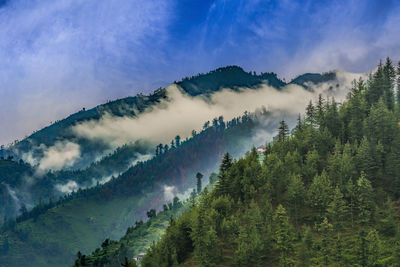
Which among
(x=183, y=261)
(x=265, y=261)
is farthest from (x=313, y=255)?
(x=183, y=261)

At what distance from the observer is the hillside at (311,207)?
102 metres

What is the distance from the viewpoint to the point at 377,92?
172 metres

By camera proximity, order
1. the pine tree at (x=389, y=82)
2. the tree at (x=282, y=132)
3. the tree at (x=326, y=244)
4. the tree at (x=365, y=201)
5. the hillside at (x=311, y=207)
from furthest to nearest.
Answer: the tree at (x=282, y=132), the pine tree at (x=389, y=82), the tree at (x=365, y=201), the hillside at (x=311, y=207), the tree at (x=326, y=244)

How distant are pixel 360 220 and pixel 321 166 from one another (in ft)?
124

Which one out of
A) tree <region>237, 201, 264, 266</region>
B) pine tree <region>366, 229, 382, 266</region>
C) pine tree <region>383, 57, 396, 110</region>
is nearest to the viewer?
pine tree <region>366, 229, 382, 266</region>

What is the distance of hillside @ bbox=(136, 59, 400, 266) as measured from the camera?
334ft

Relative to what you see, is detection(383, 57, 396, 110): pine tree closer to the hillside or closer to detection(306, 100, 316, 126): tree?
the hillside

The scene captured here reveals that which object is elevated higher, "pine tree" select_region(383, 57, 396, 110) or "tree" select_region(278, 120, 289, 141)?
"pine tree" select_region(383, 57, 396, 110)

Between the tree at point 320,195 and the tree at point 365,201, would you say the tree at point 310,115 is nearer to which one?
the tree at point 320,195

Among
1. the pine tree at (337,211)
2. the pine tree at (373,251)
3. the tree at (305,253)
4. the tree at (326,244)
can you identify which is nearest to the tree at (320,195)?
the pine tree at (337,211)

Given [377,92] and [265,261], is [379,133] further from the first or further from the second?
[265,261]

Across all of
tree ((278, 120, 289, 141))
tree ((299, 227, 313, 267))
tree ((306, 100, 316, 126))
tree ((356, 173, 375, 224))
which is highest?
tree ((306, 100, 316, 126))

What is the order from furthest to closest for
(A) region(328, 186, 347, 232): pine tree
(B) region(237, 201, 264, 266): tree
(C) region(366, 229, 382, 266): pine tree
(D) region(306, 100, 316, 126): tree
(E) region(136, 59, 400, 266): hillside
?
(D) region(306, 100, 316, 126): tree < (A) region(328, 186, 347, 232): pine tree < (B) region(237, 201, 264, 266): tree < (E) region(136, 59, 400, 266): hillside < (C) region(366, 229, 382, 266): pine tree

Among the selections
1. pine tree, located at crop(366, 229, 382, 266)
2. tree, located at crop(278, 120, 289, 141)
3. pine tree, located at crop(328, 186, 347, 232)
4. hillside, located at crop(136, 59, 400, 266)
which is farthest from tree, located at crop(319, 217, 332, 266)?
tree, located at crop(278, 120, 289, 141)
